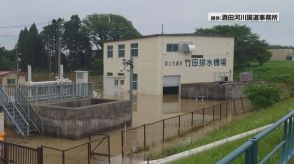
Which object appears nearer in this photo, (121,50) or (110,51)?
(121,50)

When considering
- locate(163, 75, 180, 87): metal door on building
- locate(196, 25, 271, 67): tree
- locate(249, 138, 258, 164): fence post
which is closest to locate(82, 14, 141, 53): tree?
locate(196, 25, 271, 67): tree

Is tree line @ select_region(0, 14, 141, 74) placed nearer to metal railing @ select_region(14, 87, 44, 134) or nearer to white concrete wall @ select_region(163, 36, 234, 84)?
white concrete wall @ select_region(163, 36, 234, 84)

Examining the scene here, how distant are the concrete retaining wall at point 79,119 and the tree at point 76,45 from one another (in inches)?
3054

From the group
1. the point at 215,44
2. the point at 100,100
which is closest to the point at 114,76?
the point at 215,44

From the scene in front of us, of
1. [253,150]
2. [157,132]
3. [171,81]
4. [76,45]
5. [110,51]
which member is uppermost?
[76,45]

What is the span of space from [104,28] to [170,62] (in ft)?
193

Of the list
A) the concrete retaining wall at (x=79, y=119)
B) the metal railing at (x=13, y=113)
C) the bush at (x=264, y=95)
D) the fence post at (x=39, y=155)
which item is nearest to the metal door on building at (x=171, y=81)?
the bush at (x=264, y=95)

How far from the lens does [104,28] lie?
10181 centimetres

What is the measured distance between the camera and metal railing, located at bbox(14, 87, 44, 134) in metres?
21.7

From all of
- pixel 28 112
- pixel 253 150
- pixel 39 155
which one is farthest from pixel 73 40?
pixel 253 150

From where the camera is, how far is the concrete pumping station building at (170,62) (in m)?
45.2

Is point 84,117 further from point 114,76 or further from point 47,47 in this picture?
point 47,47

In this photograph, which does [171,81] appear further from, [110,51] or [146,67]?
[110,51]

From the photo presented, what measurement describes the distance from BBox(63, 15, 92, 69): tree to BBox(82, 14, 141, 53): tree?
7.60ft
